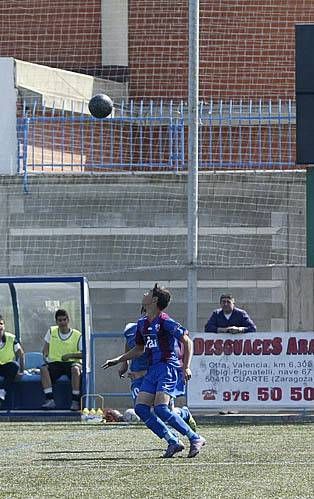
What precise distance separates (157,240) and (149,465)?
9.65 m

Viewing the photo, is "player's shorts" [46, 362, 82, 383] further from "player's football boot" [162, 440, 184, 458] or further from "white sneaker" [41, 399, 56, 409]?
"player's football boot" [162, 440, 184, 458]

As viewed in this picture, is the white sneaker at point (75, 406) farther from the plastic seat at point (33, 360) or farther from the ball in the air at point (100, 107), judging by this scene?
the ball in the air at point (100, 107)

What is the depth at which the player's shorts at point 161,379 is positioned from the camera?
39.1 ft

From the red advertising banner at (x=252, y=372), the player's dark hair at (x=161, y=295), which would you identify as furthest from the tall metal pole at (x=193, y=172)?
the player's dark hair at (x=161, y=295)

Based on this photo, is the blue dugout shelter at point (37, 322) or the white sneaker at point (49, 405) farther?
the blue dugout shelter at point (37, 322)

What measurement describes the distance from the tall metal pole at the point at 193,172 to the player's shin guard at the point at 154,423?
5893 mm

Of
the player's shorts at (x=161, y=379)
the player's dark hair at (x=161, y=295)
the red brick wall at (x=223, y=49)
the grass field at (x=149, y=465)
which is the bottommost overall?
the grass field at (x=149, y=465)

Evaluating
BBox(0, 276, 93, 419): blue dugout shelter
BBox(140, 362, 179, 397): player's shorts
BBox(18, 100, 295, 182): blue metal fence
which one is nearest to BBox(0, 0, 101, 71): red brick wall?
BBox(18, 100, 295, 182): blue metal fence

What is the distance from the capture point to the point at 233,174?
1983 centimetres

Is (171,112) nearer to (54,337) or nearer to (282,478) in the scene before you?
(54,337)

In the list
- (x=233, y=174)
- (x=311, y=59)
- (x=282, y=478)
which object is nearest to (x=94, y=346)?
(x=233, y=174)

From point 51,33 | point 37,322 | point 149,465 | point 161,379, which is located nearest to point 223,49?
point 51,33

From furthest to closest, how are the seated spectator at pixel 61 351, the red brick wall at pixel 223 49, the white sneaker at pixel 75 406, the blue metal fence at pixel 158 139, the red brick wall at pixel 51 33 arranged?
the red brick wall at pixel 51 33
the red brick wall at pixel 223 49
the blue metal fence at pixel 158 139
the seated spectator at pixel 61 351
the white sneaker at pixel 75 406

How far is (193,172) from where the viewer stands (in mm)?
18031
